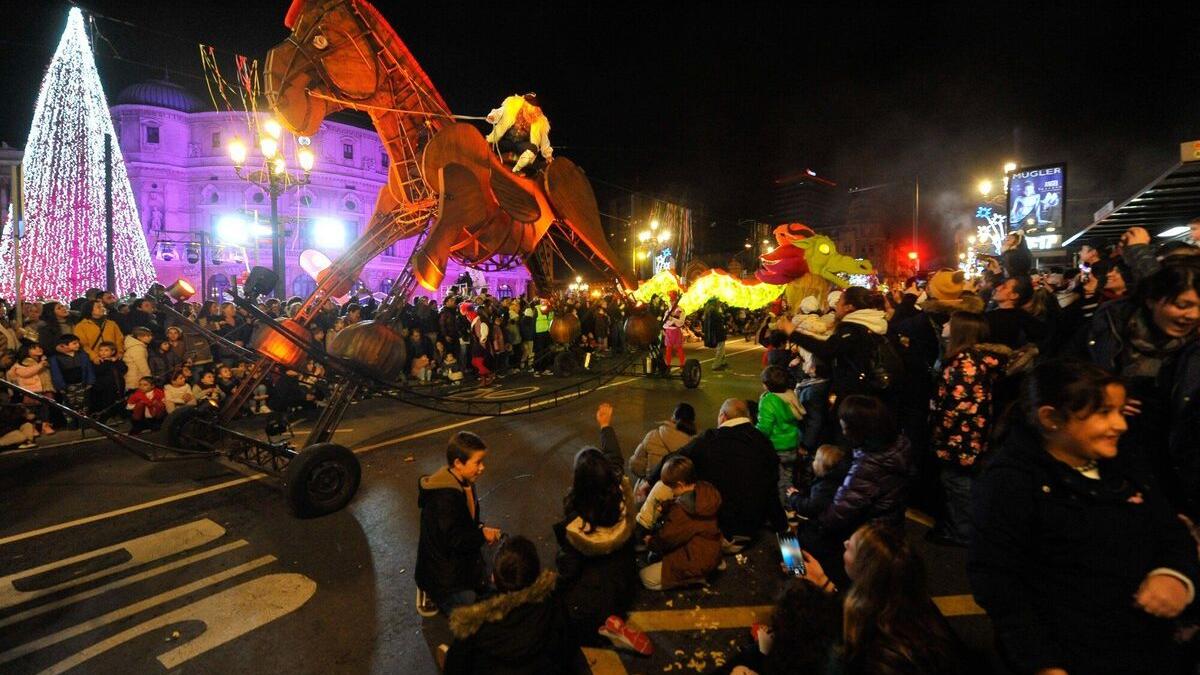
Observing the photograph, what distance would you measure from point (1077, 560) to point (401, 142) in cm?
710

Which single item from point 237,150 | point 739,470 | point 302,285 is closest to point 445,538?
point 739,470

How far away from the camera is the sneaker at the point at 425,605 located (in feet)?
11.1

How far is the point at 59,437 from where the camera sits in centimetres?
779

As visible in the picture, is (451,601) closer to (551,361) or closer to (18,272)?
(551,361)

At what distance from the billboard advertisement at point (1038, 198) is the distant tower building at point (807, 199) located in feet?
204

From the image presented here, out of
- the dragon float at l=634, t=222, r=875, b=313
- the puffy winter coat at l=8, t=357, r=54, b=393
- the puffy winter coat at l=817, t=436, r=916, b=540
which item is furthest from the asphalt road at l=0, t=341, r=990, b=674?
the dragon float at l=634, t=222, r=875, b=313

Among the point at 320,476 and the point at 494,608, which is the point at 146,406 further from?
the point at 494,608

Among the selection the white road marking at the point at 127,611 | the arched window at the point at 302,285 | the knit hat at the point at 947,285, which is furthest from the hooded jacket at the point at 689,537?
the arched window at the point at 302,285

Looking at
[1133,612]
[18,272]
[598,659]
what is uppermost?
[18,272]

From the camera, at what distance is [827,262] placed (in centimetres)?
841

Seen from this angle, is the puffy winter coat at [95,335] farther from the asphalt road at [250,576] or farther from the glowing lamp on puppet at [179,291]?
the glowing lamp on puppet at [179,291]

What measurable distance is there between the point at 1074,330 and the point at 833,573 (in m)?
3.43

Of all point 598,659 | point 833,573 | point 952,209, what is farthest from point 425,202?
point 952,209

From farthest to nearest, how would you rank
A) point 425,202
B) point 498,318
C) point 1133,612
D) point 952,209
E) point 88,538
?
point 952,209, point 498,318, point 425,202, point 88,538, point 1133,612
